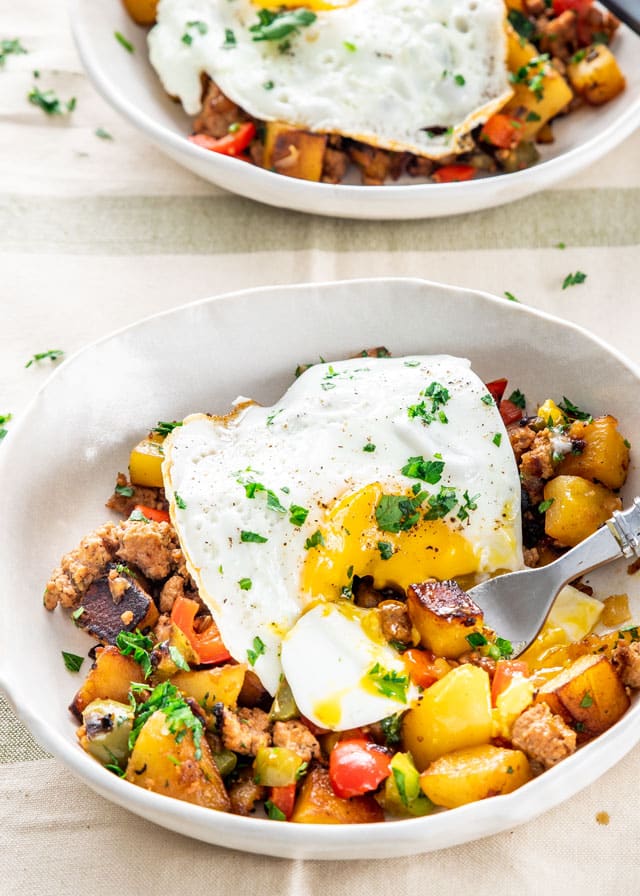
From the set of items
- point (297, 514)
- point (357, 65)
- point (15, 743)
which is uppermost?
point (357, 65)

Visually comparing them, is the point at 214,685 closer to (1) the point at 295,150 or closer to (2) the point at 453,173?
(1) the point at 295,150

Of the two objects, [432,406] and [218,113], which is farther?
[218,113]

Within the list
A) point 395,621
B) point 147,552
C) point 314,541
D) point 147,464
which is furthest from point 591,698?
point 147,464

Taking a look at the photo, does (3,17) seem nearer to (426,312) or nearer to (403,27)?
(403,27)

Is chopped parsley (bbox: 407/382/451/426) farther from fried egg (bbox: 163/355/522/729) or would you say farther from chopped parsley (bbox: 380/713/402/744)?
chopped parsley (bbox: 380/713/402/744)

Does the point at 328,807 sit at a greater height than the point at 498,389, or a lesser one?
lesser

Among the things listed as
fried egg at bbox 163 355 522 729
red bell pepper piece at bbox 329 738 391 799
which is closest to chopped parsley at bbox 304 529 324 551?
fried egg at bbox 163 355 522 729

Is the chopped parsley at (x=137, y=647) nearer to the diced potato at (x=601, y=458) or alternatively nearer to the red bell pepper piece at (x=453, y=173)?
the diced potato at (x=601, y=458)

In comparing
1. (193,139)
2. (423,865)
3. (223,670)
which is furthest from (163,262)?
(423,865)
